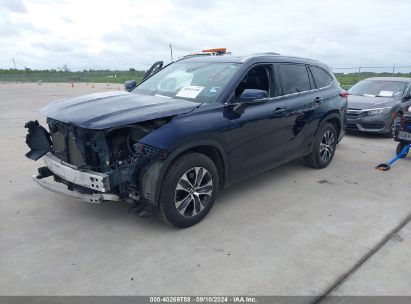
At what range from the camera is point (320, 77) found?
5.58m

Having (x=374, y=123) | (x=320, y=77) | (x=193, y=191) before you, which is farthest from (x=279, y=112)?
(x=374, y=123)

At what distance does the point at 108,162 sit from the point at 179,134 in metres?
0.75

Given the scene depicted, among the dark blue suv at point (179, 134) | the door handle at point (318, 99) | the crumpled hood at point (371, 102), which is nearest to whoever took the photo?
the dark blue suv at point (179, 134)

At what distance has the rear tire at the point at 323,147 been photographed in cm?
546

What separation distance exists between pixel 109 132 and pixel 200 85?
4.52 feet

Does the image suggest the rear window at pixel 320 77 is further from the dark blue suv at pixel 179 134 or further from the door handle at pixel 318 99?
the dark blue suv at pixel 179 134

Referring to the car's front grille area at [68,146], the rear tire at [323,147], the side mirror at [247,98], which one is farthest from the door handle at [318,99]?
the car's front grille area at [68,146]

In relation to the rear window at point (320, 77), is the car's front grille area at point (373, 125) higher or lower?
lower

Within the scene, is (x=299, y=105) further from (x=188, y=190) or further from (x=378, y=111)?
(x=378, y=111)

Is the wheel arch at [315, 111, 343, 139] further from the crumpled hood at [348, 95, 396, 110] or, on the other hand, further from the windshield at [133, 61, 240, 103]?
the crumpled hood at [348, 95, 396, 110]

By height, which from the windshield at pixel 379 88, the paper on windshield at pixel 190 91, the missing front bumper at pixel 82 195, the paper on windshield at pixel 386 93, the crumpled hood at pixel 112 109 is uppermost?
the paper on windshield at pixel 190 91

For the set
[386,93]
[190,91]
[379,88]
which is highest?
[190,91]

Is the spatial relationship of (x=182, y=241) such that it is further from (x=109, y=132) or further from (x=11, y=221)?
(x=11, y=221)

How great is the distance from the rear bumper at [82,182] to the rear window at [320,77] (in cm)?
379
